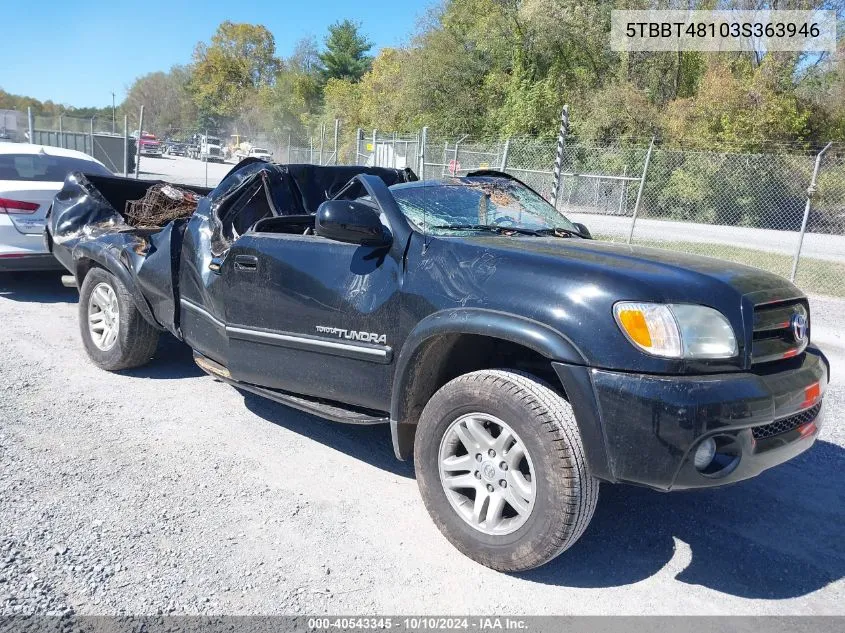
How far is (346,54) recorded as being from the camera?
199 ft

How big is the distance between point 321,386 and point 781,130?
27352 millimetres

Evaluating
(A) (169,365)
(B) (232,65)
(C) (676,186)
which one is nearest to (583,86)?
(C) (676,186)

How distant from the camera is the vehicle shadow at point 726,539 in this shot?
10.2 feet

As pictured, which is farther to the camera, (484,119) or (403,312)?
(484,119)

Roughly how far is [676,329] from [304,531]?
6.34 feet

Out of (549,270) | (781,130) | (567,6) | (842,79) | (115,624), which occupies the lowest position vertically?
(115,624)

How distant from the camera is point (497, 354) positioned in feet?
11.5

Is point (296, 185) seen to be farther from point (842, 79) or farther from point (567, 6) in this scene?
point (567, 6)

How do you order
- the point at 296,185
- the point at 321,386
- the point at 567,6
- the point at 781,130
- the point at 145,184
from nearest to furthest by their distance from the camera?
the point at 321,386, the point at 296,185, the point at 145,184, the point at 781,130, the point at 567,6

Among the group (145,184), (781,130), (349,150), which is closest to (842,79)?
(781,130)

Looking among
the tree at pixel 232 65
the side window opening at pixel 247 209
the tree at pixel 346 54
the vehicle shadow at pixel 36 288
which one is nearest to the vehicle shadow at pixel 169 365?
the side window opening at pixel 247 209

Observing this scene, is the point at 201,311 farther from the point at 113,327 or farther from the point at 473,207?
the point at 473,207

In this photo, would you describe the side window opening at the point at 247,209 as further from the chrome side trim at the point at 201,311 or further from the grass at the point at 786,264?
the grass at the point at 786,264

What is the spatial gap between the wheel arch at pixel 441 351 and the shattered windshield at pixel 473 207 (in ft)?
2.13
